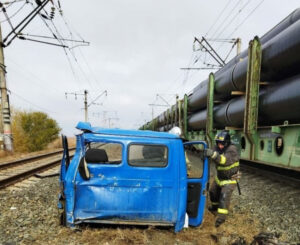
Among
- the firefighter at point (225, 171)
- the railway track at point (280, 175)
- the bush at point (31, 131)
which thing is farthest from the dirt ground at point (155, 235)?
the bush at point (31, 131)

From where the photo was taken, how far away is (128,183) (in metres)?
3.06

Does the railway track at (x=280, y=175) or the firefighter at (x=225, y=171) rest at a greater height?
the firefighter at (x=225, y=171)

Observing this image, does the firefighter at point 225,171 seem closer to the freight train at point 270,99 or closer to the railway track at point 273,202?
the railway track at point 273,202

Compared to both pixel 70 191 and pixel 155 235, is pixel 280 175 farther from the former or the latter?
pixel 70 191

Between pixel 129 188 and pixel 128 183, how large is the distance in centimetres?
8

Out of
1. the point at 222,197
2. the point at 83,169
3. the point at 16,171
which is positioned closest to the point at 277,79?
the point at 222,197

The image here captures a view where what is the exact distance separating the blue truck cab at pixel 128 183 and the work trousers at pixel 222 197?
945mm

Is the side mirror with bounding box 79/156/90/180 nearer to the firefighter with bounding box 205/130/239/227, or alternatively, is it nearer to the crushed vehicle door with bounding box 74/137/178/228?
the crushed vehicle door with bounding box 74/137/178/228

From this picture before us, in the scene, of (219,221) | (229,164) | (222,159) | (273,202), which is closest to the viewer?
(219,221)

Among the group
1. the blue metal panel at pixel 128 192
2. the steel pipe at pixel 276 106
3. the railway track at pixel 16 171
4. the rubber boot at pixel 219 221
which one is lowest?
the railway track at pixel 16 171

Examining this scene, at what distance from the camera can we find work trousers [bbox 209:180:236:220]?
12.2ft

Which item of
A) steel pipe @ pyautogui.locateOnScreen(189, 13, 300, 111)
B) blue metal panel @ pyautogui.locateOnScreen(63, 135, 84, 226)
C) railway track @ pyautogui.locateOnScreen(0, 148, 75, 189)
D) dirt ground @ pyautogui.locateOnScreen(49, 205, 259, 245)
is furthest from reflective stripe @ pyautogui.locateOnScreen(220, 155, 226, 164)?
railway track @ pyautogui.locateOnScreen(0, 148, 75, 189)

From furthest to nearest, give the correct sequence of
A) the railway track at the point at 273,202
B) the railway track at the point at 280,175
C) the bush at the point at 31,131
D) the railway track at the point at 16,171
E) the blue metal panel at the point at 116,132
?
1. the bush at the point at 31,131
2. the railway track at the point at 16,171
3. the railway track at the point at 280,175
4. the railway track at the point at 273,202
5. the blue metal panel at the point at 116,132

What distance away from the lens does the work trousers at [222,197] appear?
372 cm
